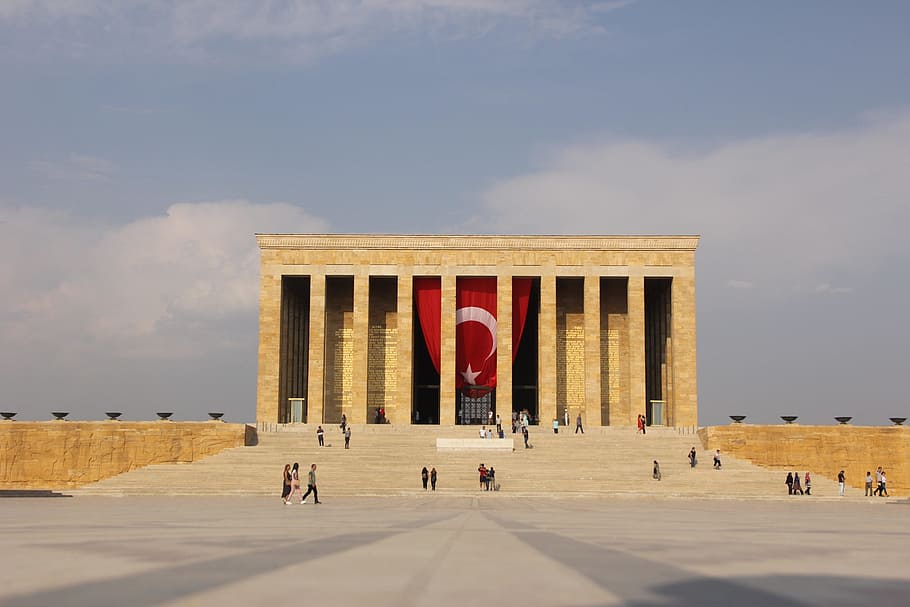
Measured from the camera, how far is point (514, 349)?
136 feet

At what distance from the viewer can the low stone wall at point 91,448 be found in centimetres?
3228

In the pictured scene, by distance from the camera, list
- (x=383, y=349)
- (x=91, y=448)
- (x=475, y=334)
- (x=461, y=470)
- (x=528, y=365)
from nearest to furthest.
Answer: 1. (x=461, y=470)
2. (x=91, y=448)
3. (x=475, y=334)
4. (x=383, y=349)
5. (x=528, y=365)

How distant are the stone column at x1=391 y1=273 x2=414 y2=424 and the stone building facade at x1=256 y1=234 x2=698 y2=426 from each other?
44mm

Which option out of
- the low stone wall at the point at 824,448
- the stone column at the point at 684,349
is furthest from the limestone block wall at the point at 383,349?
the low stone wall at the point at 824,448

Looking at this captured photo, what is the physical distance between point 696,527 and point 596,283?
29051 mm

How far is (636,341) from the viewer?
41031 millimetres

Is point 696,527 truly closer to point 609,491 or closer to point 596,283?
point 609,491

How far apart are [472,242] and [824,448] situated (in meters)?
16.7

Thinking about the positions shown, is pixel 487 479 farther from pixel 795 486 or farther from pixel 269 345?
pixel 269 345

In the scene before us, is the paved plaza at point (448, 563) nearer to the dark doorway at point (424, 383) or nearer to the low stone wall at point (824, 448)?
the low stone wall at point (824, 448)

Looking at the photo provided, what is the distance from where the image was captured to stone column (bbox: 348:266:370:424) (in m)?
40.7

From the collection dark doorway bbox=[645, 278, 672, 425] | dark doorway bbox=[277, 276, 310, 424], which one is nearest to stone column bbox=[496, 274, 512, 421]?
dark doorway bbox=[645, 278, 672, 425]

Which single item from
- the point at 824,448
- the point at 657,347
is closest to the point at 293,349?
the point at 657,347

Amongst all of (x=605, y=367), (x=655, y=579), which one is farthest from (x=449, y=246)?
(x=655, y=579)
